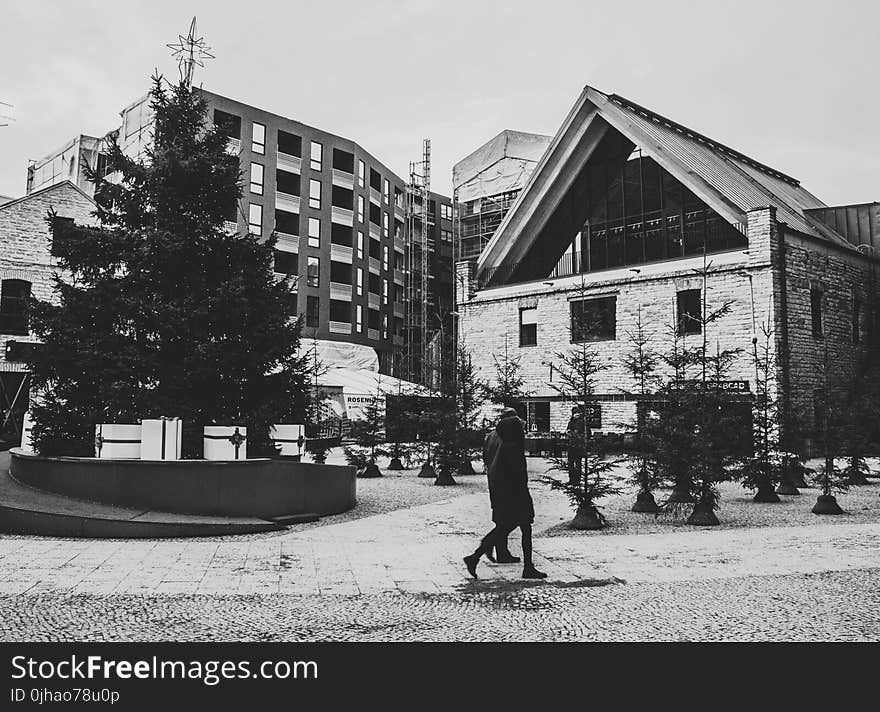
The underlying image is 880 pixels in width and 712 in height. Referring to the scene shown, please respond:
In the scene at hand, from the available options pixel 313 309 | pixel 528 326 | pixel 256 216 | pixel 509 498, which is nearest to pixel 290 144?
pixel 256 216

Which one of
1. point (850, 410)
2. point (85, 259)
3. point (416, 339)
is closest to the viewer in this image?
point (85, 259)

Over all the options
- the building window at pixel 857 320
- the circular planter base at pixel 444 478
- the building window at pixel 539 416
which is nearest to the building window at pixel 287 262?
the building window at pixel 539 416

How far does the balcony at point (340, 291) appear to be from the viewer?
54.2 meters

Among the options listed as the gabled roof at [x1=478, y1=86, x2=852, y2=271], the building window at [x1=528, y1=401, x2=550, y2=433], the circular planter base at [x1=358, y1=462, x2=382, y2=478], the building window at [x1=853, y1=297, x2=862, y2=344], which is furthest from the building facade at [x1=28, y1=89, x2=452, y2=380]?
the circular planter base at [x1=358, y1=462, x2=382, y2=478]

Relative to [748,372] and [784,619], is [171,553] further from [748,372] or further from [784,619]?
[748,372]

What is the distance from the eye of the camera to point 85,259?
1402 cm

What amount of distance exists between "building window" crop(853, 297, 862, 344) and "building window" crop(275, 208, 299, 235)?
111 feet

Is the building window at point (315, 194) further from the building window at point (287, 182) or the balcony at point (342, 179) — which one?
the balcony at point (342, 179)

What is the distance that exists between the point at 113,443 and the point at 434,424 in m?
9.72

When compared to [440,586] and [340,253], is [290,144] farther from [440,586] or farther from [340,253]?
[440,586]

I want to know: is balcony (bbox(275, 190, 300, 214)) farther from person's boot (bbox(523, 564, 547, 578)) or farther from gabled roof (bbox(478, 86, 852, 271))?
person's boot (bbox(523, 564, 547, 578))

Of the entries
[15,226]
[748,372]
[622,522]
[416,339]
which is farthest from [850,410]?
[416,339]

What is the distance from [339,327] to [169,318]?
135 ft

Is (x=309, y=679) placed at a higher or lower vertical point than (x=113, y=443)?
lower
